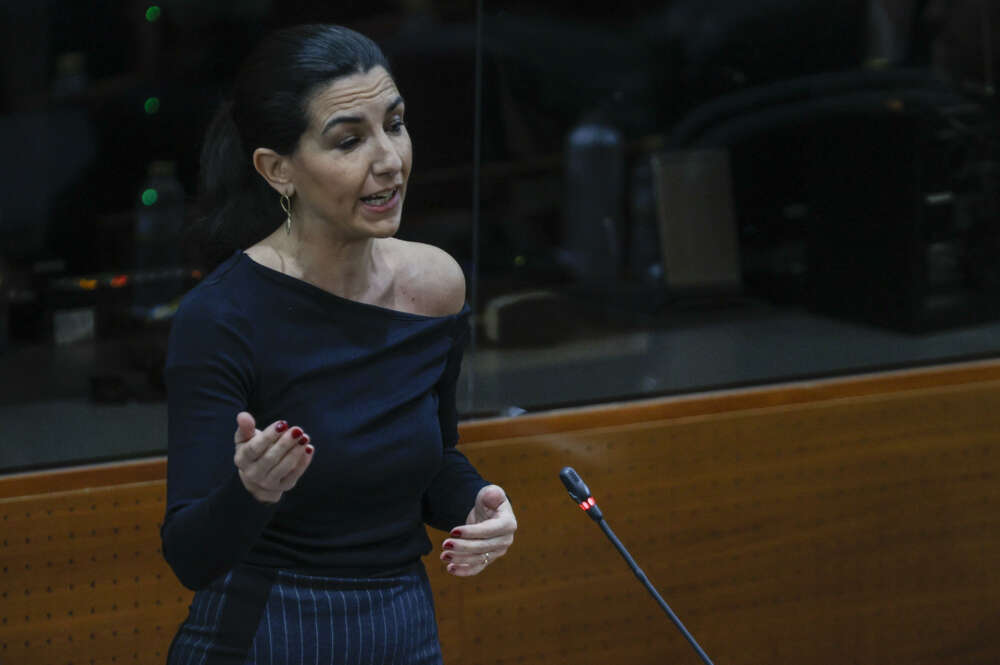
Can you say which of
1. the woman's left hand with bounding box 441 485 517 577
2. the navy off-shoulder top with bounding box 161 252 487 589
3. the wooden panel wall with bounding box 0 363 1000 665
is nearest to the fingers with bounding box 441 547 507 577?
the woman's left hand with bounding box 441 485 517 577

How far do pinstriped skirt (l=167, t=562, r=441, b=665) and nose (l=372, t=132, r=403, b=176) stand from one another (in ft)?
1.64

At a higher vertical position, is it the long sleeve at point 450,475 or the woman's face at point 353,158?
the woman's face at point 353,158

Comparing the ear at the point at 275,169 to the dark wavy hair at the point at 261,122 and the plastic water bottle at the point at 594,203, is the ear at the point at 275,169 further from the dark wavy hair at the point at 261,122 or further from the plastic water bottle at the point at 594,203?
the plastic water bottle at the point at 594,203

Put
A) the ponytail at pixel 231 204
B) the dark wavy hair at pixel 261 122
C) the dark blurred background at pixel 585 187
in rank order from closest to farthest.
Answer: the dark wavy hair at pixel 261 122
the ponytail at pixel 231 204
the dark blurred background at pixel 585 187

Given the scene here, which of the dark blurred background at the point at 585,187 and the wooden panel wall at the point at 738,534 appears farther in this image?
the wooden panel wall at the point at 738,534

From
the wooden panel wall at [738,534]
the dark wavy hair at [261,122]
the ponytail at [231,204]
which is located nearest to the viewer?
the dark wavy hair at [261,122]

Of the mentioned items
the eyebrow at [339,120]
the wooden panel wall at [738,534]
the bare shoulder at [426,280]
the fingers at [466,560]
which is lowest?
the wooden panel wall at [738,534]

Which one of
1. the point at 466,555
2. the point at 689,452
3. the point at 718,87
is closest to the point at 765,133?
the point at 718,87

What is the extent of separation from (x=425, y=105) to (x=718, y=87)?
3.24 feet

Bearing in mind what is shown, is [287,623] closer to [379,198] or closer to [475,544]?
[475,544]

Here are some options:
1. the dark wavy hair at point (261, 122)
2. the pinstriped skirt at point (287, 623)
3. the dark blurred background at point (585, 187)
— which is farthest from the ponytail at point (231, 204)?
the dark blurred background at point (585, 187)

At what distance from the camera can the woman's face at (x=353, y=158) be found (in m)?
1.70

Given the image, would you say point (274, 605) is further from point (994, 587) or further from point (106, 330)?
point (994, 587)

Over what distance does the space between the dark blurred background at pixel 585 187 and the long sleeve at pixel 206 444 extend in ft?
4.86
